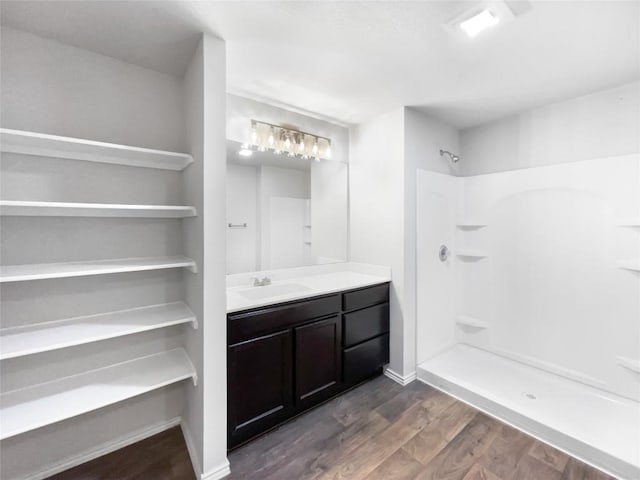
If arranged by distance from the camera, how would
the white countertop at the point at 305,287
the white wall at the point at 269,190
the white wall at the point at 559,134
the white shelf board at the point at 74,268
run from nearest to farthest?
the white shelf board at the point at 74,268, the white countertop at the point at 305,287, the white wall at the point at 559,134, the white wall at the point at 269,190

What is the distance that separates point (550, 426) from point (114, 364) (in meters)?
2.77

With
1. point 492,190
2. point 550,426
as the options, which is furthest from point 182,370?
point 492,190

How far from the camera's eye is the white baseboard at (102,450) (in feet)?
5.11

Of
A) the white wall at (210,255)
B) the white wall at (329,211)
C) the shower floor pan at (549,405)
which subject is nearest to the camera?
the white wall at (210,255)

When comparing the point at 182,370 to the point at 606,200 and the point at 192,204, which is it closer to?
the point at 192,204

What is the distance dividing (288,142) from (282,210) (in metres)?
0.59

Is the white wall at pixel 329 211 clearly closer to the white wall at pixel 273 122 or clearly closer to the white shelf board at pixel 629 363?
the white wall at pixel 273 122

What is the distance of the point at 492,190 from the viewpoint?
2787mm

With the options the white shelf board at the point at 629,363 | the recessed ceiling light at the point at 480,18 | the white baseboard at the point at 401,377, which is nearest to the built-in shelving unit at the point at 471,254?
the white shelf board at the point at 629,363

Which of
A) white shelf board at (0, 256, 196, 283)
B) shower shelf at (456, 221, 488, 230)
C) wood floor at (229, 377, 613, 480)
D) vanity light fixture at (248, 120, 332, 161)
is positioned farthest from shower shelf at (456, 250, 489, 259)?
white shelf board at (0, 256, 196, 283)

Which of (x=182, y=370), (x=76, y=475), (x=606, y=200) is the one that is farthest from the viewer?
(x=606, y=200)

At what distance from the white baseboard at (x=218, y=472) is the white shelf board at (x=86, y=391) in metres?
0.49

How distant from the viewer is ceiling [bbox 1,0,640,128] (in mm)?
1343

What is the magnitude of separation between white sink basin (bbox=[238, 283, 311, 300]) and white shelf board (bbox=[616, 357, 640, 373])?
2.40 metres
